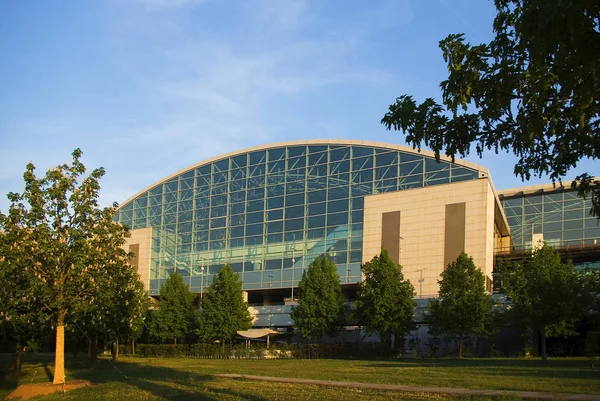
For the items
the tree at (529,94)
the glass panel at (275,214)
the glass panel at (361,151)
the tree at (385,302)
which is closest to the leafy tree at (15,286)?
the tree at (529,94)

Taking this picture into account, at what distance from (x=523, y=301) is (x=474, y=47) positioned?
4399cm

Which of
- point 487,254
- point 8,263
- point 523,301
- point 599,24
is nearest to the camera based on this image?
point 599,24

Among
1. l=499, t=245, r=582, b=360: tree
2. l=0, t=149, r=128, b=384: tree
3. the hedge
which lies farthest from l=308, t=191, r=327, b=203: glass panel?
l=0, t=149, r=128, b=384: tree

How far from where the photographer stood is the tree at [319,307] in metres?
59.7

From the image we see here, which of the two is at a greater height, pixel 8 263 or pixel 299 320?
pixel 8 263

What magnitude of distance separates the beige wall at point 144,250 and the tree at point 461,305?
4940cm

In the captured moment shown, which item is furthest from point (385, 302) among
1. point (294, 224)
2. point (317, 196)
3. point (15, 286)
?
point (15, 286)

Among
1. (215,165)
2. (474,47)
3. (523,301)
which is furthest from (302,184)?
(474,47)

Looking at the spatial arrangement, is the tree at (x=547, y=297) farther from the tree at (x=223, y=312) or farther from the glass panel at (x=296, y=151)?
the glass panel at (x=296, y=151)

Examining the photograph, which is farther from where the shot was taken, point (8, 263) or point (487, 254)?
point (487, 254)

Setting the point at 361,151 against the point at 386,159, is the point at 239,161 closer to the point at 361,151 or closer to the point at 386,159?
the point at 361,151

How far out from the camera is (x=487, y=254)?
66250 mm

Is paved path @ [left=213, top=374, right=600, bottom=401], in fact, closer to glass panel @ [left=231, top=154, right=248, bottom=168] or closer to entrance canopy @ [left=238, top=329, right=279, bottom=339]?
entrance canopy @ [left=238, top=329, right=279, bottom=339]

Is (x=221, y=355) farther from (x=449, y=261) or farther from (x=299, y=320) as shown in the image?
(x=449, y=261)
